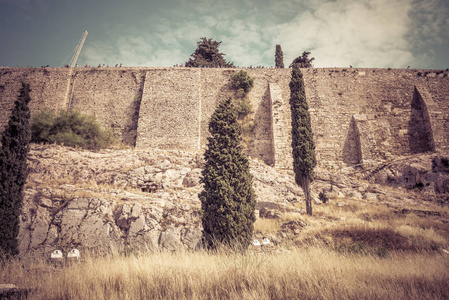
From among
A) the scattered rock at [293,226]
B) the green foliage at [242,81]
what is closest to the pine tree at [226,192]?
the scattered rock at [293,226]

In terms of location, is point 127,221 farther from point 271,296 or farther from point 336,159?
point 336,159

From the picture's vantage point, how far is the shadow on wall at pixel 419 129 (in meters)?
18.1

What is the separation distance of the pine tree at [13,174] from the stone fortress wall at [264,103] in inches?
375

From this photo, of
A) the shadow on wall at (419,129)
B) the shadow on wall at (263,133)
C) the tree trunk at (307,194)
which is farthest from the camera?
the shadow on wall at (263,133)

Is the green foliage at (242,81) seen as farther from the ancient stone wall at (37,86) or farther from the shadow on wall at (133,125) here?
the ancient stone wall at (37,86)

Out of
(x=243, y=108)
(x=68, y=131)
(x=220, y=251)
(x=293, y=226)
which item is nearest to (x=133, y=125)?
(x=68, y=131)

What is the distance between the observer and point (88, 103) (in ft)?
65.5

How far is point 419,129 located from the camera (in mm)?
18766

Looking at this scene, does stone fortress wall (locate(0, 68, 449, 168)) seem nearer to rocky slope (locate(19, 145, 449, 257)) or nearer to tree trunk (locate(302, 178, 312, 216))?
rocky slope (locate(19, 145, 449, 257))

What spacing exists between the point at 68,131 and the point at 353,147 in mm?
22746

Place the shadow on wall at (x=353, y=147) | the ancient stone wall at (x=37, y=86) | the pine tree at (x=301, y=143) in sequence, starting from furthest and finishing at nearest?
the ancient stone wall at (x=37, y=86) < the shadow on wall at (x=353, y=147) < the pine tree at (x=301, y=143)

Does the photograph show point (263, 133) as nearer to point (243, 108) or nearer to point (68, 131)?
point (243, 108)

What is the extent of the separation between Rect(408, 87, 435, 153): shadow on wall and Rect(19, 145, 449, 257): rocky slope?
3401 mm

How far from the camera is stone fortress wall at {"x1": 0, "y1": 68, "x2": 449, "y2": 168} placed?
18.3 metres
